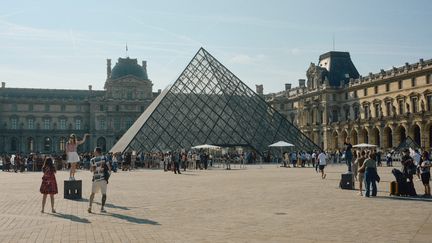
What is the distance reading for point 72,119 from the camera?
81.7m

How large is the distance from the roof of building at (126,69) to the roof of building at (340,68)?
101 ft

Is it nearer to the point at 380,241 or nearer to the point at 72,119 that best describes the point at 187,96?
the point at 380,241

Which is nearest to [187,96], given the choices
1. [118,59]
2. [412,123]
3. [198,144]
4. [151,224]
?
[198,144]

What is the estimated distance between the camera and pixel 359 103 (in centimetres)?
5978

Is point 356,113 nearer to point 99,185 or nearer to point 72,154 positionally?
point 72,154

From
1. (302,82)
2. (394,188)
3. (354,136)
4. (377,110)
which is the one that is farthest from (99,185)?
(302,82)

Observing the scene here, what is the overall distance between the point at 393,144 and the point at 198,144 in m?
26.5

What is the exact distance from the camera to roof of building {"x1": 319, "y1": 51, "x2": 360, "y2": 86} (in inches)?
2552

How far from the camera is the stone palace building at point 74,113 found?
7894 centimetres

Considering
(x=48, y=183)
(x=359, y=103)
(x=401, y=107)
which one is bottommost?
(x=48, y=183)

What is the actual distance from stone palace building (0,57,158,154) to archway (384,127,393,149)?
128 feet

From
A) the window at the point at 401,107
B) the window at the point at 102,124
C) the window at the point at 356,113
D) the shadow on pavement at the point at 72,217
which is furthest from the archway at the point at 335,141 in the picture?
the shadow on pavement at the point at 72,217

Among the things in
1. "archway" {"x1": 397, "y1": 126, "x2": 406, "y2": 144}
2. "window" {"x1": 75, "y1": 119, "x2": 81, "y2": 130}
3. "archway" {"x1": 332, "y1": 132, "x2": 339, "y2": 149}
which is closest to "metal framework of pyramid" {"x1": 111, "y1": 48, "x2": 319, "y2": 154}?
"archway" {"x1": 397, "y1": 126, "x2": 406, "y2": 144}

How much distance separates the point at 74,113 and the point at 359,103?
45290mm
